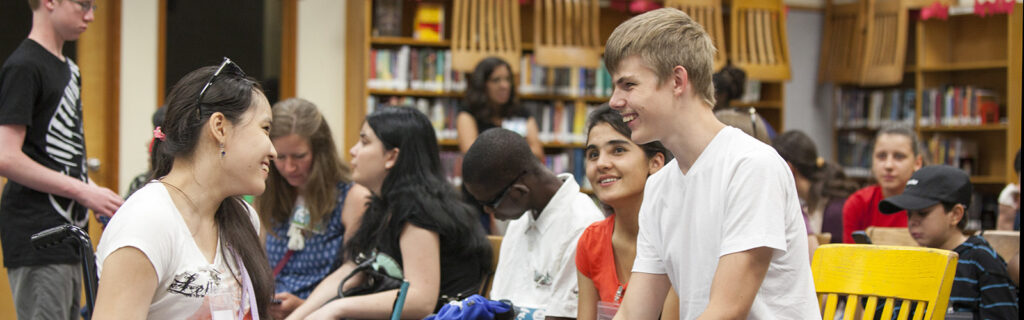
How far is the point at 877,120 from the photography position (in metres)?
6.94

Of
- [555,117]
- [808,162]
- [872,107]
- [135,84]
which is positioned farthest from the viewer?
[872,107]

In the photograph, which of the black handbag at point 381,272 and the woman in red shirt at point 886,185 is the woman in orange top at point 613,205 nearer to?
the black handbag at point 381,272

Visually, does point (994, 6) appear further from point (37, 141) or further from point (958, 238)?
point (37, 141)

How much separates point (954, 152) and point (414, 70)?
3791mm

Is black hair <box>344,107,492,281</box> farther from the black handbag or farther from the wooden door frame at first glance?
the wooden door frame

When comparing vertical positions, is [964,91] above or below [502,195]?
above

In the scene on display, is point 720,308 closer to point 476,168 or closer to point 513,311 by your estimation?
point 513,311

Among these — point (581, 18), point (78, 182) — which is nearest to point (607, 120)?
point (78, 182)

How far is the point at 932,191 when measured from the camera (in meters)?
2.78

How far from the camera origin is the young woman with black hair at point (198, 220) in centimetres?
158

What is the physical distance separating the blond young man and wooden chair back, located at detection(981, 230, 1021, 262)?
1.38 metres

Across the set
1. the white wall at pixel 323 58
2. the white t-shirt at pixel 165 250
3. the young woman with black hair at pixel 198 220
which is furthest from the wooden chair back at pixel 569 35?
the white t-shirt at pixel 165 250

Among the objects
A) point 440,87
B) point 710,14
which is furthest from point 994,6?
point 440,87

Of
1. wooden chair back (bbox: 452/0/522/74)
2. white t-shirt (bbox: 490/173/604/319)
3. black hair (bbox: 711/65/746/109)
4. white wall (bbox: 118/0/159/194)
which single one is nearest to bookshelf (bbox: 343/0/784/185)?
wooden chair back (bbox: 452/0/522/74)
